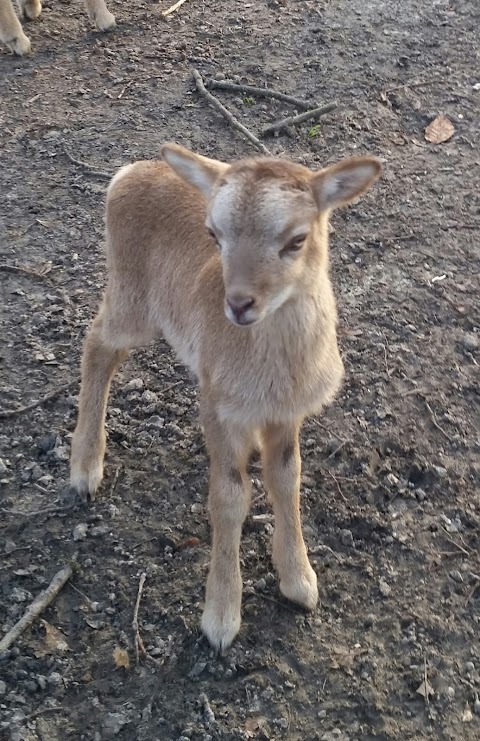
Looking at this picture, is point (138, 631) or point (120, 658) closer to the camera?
point (120, 658)

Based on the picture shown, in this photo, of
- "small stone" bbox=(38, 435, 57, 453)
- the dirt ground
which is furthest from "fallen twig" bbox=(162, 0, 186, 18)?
"small stone" bbox=(38, 435, 57, 453)

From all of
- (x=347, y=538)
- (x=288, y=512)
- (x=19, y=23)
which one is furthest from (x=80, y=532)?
(x=19, y=23)

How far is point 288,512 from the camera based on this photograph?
4.35m

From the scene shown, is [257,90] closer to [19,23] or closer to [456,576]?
[19,23]

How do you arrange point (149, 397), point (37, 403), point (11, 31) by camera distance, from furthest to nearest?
point (11, 31), point (149, 397), point (37, 403)

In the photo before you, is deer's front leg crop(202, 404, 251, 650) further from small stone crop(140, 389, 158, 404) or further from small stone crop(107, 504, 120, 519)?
small stone crop(140, 389, 158, 404)

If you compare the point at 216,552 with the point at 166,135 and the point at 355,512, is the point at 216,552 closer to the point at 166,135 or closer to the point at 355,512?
the point at 355,512

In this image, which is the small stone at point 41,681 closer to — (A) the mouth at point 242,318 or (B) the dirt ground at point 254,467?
(B) the dirt ground at point 254,467

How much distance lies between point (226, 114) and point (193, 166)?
3.85 m

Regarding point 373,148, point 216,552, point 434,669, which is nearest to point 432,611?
point 434,669

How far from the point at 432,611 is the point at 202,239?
2183mm

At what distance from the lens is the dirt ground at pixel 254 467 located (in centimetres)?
407

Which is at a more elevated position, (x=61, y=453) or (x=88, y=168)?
(x=88, y=168)

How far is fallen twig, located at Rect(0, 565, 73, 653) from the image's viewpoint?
4.19 meters
